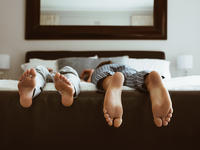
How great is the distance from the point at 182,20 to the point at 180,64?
699mm

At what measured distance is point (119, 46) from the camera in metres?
3.41

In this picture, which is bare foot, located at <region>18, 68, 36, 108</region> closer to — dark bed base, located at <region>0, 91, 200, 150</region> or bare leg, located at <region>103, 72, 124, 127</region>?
dark bed base, located at <region>0, 91, 200, 150</region>

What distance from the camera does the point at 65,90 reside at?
1.17 m

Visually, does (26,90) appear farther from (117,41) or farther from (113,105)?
(117,41)

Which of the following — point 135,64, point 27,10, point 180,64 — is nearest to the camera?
point 135,64

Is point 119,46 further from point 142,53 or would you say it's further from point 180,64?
point 180,64

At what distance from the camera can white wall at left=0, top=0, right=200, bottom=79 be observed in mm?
3402

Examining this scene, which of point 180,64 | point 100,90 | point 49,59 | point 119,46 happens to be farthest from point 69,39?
point 100,90

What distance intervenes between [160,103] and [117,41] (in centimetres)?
238

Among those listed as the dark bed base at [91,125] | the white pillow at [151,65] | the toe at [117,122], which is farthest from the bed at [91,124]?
the white pillow at [151,65]

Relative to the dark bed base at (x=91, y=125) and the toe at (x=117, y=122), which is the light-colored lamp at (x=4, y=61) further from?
the toe at (x=117, y=122)

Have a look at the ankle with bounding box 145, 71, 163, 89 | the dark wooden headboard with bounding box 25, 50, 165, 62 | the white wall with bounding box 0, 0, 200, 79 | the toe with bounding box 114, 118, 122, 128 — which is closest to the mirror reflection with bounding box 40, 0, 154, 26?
the white wall with bounding box 0, 0, 200, 79

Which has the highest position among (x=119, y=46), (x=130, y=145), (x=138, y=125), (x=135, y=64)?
(x=119, y=46)

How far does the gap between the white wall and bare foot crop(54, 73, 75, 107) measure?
2.26 m
